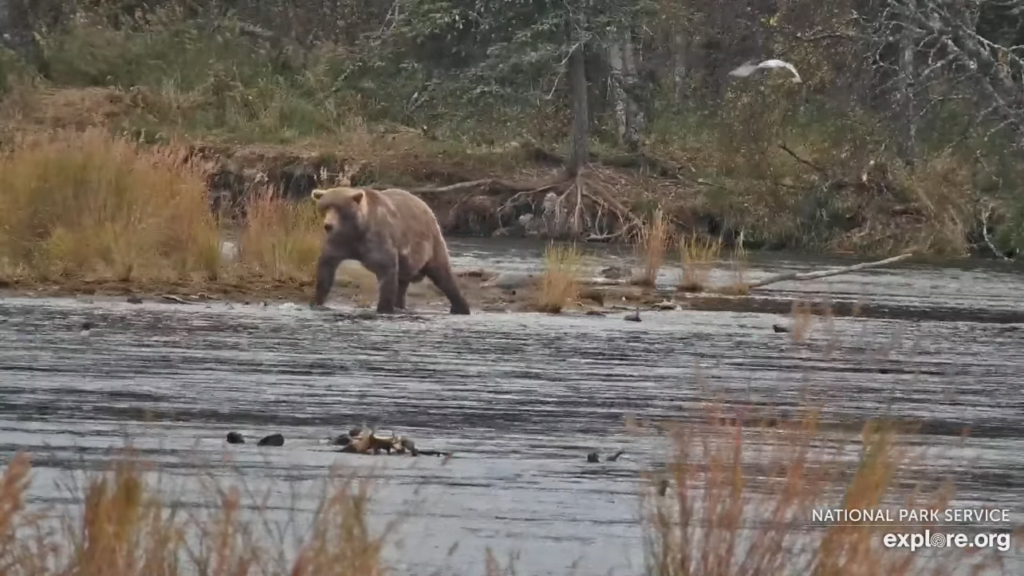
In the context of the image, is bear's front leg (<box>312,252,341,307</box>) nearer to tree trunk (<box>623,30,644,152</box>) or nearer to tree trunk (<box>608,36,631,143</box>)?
tree trunk (<box>608,36,631,143</box>)

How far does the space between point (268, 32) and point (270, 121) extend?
5333 millimetres

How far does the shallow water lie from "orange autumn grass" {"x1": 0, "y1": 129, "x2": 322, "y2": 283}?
56.5 inches

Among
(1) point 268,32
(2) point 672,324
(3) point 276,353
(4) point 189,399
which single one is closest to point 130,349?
(3) point 276,353

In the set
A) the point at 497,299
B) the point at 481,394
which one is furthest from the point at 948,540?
the point at 497,299

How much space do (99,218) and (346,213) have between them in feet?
10.3

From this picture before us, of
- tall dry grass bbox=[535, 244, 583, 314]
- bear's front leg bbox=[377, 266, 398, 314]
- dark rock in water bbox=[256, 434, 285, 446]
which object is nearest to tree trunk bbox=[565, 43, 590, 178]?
tall dry grass bbox=[535, 244, 583, 314]

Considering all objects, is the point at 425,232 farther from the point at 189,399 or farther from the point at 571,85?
the point at 571,85

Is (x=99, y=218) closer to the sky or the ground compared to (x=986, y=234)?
closer to the sky

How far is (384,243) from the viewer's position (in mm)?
15688

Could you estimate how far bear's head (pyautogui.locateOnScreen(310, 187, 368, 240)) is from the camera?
15.6m

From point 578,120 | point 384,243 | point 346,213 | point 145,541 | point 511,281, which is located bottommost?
point 511,281

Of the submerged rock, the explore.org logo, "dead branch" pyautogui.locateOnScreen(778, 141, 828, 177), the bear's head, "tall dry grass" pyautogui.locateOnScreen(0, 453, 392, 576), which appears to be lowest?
the submerged rock

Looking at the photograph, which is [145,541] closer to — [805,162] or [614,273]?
[614,273]

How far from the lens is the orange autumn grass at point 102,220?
689 inches
